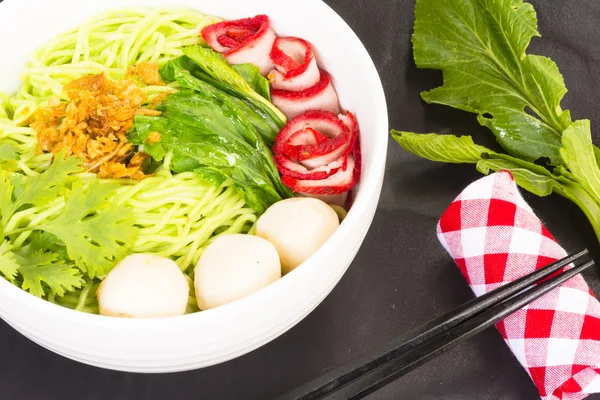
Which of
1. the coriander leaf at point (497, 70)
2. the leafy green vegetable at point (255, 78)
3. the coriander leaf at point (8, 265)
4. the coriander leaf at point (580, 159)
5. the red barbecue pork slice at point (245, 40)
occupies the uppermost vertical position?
the red barbecue pork slice at point (245, 40)

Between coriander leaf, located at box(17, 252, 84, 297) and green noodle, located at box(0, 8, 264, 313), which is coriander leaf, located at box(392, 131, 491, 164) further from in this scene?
coriander leaf, located at box(17, 252, 84, 297)

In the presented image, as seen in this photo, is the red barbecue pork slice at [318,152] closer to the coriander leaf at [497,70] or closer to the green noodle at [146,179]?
the green noodle at [146,179]

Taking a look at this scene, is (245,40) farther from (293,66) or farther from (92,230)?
(92,230)

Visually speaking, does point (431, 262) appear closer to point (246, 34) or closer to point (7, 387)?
point (246, 34)

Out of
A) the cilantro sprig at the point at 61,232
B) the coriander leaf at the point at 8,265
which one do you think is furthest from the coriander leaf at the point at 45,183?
the coriander leaf at the point at 8,265

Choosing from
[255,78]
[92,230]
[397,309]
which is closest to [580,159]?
[397,309]

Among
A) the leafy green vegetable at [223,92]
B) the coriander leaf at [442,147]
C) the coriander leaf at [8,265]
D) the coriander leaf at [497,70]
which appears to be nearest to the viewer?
the coriander leaf at [8,265]
